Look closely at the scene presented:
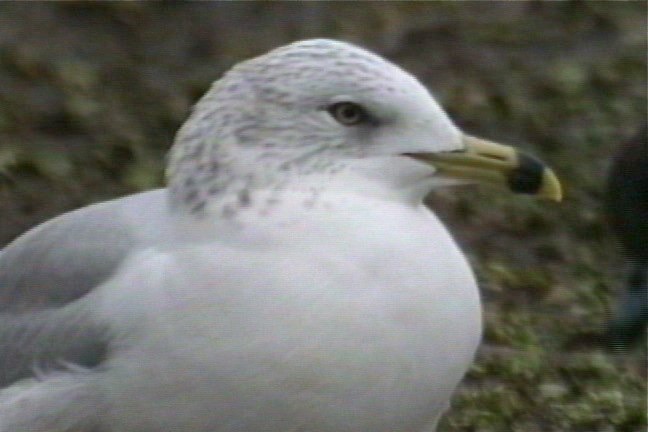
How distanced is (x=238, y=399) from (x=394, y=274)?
8.3 inches

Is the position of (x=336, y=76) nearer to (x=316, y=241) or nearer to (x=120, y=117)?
(x=316, y=241)

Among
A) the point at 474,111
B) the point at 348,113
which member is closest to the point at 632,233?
the point at 474,111

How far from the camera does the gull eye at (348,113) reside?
5.65 ft

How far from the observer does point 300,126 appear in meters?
1.72

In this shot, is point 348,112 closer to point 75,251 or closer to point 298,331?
point 298,331

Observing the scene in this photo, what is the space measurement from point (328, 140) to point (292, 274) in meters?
0.16

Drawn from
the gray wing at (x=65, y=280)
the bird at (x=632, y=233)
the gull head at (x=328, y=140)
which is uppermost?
the gull head at (x=328, y=140)

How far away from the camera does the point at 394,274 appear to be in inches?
66.0

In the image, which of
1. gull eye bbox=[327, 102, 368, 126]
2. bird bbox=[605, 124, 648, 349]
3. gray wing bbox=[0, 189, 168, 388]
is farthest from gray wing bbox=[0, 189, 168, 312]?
bird bbox=[605, 124, 648, 349]

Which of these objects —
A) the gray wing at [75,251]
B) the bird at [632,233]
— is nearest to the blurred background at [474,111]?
the bird at [632,233]

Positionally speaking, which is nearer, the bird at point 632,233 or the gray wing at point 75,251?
the gray wing at point 75,251

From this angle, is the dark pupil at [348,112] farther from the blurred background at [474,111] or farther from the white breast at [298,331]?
the blurred background at [474,111]

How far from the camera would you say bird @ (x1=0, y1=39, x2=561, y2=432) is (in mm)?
1655

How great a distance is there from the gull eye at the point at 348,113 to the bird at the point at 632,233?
1.19 m
